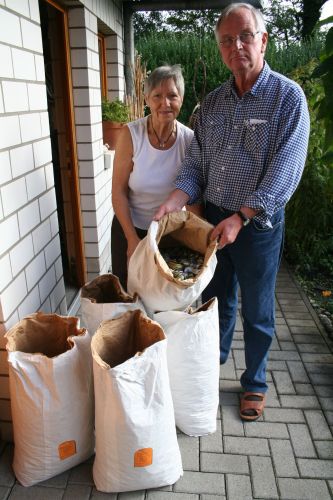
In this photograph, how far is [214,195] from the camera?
2.07 metres

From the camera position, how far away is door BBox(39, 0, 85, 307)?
2.95 meters

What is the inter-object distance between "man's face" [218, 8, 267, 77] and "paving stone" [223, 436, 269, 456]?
5.74 ft

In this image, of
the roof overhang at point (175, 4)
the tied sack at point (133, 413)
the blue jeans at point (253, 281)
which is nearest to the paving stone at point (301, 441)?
the blue jeans at point (253, 281)

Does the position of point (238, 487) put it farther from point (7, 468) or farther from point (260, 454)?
point (7, 468)

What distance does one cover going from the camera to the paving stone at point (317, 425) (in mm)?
2145

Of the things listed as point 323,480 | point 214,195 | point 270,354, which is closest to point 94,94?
point 214,195

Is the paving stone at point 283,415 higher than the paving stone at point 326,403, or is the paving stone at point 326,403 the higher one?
the paving stone at point 283,415

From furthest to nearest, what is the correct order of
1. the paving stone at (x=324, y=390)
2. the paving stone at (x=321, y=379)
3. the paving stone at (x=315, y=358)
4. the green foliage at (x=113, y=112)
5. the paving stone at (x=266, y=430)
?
the green foliage at (x=113, y=112) < the paving stone at (x=315, y=358) < the paving stone at (x=321, y=379) < the paving stone at (x=324, y=390) < the paving stone at (x=266, y=430)

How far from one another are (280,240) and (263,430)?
3.23 ft

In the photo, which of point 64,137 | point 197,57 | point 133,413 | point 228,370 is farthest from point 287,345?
point 197,57

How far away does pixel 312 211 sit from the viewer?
4.16 meters

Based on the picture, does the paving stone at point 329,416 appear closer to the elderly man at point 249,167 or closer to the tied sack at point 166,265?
the elderly man at point 249,167

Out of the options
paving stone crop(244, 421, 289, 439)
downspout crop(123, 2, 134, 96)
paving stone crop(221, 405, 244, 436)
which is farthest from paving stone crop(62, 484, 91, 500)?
downspout crop(123, 2, 134, 96)

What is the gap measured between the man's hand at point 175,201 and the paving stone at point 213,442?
45.4 inches
